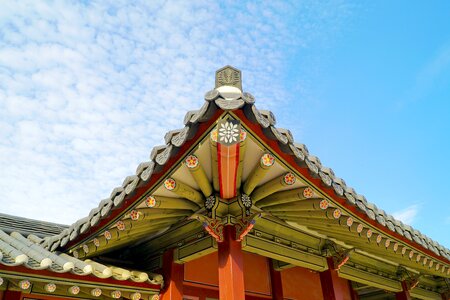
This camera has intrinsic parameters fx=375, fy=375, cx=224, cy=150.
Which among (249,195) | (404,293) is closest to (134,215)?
(249,195)

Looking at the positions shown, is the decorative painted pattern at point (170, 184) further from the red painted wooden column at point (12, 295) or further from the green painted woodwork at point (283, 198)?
the red painted wooden column at point (12, 295)

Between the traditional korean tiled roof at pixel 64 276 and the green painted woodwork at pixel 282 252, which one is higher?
the green painted woodwork at pixel 282 252

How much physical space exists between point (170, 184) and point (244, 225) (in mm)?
1026

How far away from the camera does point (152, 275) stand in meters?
5.14

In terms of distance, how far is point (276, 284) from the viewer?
6.46 m

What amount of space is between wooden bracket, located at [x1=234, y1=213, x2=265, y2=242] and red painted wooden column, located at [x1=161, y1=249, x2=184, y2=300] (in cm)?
138

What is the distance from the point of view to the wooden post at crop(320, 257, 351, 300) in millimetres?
5633

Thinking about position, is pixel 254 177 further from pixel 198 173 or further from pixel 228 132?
pixel 228 132

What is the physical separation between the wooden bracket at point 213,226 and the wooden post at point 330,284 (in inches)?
94.1

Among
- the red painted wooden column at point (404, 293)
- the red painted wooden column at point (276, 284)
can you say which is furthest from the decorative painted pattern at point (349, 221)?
the red painted wooden column at point (404, 293)

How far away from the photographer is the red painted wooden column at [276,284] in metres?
6.42

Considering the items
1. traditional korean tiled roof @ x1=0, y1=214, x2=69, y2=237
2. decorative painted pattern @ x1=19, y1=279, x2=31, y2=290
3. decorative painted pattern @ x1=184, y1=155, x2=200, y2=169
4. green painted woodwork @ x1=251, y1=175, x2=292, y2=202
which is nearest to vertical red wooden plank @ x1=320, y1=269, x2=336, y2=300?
green painted woodwork @ x1=251, y1=175, x2=292, y2=202

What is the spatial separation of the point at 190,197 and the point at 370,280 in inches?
173

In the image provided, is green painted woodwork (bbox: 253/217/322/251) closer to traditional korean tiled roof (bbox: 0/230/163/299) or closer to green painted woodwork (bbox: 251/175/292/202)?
green painted woodwork (bbox: 251/175/292/202)
